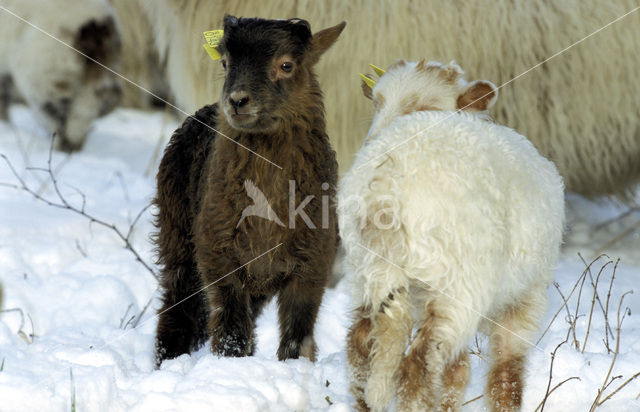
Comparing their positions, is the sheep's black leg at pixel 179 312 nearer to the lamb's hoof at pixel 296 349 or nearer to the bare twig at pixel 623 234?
the lamb's hoof at pixel 296 349

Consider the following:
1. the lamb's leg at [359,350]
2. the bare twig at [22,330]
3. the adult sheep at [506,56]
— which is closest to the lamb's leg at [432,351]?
the lamb's leg at [359,350]

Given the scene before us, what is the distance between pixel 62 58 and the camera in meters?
5.44

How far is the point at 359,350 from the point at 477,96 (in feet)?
2.87

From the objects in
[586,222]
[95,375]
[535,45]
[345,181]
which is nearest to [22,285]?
[95,375]

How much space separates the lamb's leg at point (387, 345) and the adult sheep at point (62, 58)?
369 cm

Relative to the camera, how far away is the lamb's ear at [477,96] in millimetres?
2635

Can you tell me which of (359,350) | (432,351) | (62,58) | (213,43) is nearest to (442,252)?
(432,351)

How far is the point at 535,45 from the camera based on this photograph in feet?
13.6

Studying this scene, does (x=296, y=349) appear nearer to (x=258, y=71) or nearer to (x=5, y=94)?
(x=258, y=71)

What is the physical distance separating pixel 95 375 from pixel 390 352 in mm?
900

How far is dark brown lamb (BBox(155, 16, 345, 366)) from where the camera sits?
2.58 meters

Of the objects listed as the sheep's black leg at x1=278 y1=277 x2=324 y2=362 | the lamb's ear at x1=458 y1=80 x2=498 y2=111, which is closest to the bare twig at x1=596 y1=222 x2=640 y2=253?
the lamb's ear at x1=458 y1=80 x2=498 y2=111

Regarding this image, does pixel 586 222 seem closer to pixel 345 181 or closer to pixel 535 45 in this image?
pixel 535 45

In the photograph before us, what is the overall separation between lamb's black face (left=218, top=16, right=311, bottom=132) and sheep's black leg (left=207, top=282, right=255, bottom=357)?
52 centimetres
